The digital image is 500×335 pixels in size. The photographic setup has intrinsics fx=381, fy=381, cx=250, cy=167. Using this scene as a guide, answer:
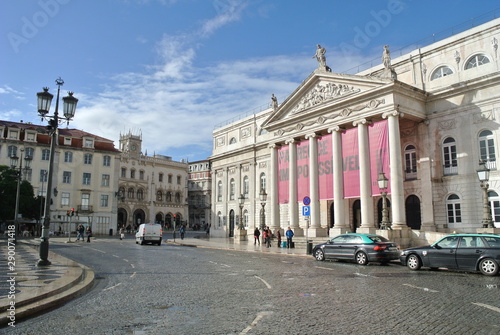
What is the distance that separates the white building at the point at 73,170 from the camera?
174 feet

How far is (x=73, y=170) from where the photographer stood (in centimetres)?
5638

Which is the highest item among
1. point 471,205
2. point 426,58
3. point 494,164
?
point 426,58

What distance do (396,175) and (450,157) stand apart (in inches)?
182

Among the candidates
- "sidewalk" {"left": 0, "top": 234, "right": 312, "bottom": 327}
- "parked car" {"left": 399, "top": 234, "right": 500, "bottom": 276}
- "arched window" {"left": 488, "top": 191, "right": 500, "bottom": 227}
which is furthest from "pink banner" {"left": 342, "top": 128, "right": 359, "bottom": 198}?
"sidewalk" {"left": 0, "top": 234, "right": 312, "bottom": 327}

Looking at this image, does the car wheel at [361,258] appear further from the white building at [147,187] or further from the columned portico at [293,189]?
the white building at [147,187]

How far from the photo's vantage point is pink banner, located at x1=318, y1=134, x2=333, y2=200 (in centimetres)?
3025

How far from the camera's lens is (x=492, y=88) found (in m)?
24.6

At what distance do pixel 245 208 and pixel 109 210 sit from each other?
24943mm

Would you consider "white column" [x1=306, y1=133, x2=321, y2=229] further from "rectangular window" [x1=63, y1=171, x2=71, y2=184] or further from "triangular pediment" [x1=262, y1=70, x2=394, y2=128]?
"rectangular window" [x1=63, y1=171, x2=71, y2=184]

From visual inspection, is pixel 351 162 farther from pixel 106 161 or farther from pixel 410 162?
pixel 106 161

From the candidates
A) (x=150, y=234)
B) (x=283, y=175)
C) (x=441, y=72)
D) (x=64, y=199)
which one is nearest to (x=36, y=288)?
(x=150, y=234)

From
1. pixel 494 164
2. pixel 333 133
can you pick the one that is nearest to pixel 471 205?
pixel 494 164

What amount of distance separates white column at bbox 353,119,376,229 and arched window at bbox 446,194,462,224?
5.08 meters

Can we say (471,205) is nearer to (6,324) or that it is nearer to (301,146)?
(301,146)
